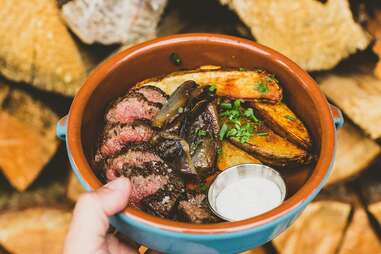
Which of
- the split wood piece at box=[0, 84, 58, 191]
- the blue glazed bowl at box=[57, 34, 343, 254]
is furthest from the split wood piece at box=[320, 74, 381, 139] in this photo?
the split wood piece at box=[0, 84, 58, 191]

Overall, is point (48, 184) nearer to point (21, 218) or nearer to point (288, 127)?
point (21, 218)

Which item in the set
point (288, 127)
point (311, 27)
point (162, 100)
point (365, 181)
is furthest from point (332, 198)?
point (162, 100)

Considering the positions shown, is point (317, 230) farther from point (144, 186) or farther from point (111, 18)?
point (111, 18)

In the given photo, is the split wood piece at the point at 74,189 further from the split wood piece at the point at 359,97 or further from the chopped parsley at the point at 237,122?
the split wood piece at the point at 359,97

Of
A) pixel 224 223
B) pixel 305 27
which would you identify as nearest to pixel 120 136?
pixel 224 223

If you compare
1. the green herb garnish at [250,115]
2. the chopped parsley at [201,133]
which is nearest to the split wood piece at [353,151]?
the green herb garnish at [250,115]

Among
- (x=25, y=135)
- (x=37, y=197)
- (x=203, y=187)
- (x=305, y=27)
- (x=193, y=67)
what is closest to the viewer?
(x=203, y=187)
